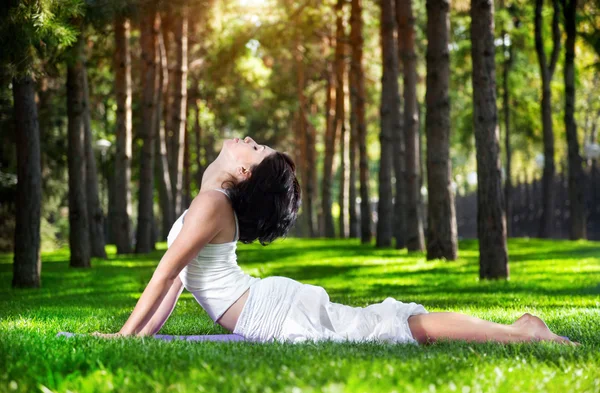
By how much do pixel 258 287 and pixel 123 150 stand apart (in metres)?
22.1

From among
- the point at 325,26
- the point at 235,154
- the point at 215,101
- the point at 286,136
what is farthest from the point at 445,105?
the point at 286,136

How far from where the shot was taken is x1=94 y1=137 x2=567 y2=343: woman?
6.53m

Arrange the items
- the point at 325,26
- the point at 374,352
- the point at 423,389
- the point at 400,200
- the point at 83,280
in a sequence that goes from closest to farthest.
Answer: the point at 423,389, the point at 374,352, the point at 83,280, the point at 400,200, the point at 325,26

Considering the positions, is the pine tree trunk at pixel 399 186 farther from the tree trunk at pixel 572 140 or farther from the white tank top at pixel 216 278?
the white tank top at pixel 216 278

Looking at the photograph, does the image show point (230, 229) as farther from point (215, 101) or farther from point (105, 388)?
point (215, 101)

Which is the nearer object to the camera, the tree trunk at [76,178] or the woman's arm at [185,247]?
the woman's arm at [185,247]

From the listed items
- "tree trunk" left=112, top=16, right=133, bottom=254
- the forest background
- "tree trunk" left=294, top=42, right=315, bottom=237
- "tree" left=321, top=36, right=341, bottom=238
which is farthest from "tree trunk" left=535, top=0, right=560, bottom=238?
"tree trunk" left=112, top=16, right=133, bottom=254

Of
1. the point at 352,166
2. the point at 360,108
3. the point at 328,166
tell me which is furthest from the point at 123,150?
the point at 328,166

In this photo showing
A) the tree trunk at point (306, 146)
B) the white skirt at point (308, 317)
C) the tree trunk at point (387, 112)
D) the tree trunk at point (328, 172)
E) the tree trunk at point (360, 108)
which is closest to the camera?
the white skirt at point (308, 317)

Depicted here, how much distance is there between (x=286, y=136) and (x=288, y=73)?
9679mm

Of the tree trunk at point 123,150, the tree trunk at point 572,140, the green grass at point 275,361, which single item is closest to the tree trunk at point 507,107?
the tree trunk at point 572,140

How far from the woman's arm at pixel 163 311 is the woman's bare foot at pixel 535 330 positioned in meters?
2.52

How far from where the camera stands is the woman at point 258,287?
21.4ft

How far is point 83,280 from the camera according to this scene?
1752 cm
